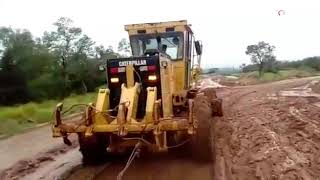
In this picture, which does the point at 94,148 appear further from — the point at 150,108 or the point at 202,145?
the point at 202,145

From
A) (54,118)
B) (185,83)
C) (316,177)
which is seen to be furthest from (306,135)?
(54,118)

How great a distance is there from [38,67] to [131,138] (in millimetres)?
32321

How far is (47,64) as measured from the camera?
4212cm

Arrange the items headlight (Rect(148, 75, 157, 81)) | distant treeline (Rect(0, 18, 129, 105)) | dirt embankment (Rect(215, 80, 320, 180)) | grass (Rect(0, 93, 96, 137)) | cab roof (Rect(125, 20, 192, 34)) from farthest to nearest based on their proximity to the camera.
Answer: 1. distant treeline (Rect(0, 18, 129, 105))
2. grass (Rect(0, 93, 96, 137))
3. cab roof (Rect(125, 20, 192, 34))
4. headlight (Rect(148, 75, 157, 81))
5. dirt embankment (Rect(215, 80, 320, 180))

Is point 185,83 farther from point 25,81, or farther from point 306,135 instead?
point 25,81

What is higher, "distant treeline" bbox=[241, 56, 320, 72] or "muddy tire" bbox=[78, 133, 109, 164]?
"muddy tire" bbox=[78, 133, 109, 164]

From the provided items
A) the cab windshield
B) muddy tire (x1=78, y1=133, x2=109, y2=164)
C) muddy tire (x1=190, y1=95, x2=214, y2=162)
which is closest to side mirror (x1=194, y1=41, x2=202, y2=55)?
the cab windshield

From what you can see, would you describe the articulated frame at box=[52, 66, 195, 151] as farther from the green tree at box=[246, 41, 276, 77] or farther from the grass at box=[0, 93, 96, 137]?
the green tree at box=[246, 41, 276, 77]

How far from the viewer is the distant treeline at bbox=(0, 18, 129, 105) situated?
123ft

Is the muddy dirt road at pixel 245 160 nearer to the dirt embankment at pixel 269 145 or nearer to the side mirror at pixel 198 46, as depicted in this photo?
the dirt embankment at pixel 269 145

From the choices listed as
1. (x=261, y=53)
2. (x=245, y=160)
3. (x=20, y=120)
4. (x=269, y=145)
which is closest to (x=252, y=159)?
(x=245, y=160)

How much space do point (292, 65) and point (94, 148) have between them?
93.5 meters

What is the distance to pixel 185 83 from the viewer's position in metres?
12.4

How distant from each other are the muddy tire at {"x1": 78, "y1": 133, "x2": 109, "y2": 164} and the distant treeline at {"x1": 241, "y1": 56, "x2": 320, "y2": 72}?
69361 millimetres
